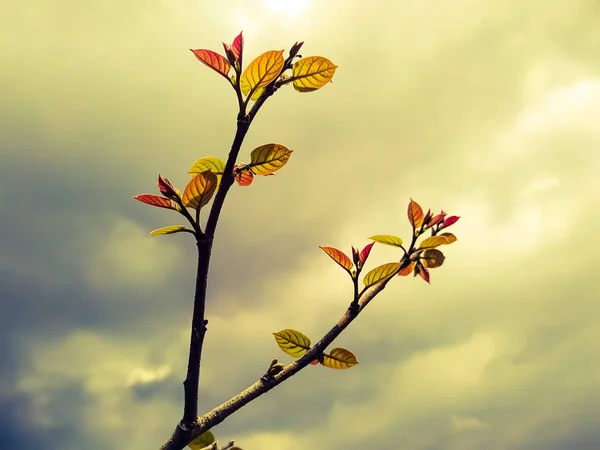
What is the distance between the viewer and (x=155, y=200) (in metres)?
2.40

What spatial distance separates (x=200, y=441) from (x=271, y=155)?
179cm

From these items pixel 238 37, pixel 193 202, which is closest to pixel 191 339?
pixel 193 202

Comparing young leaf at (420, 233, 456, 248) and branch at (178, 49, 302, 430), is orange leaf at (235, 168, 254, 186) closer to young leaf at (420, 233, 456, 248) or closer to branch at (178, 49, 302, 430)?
branch at (178, 49, 302, 430)

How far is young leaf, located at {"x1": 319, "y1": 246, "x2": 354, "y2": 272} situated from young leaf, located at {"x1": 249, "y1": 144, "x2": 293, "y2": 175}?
749 millimetres

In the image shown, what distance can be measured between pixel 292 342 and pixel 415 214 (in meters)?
1.24

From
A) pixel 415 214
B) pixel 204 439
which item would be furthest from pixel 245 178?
pixel 204 439

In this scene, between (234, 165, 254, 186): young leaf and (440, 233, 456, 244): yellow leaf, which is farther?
(440, 233, 456, 244): yellow leaf

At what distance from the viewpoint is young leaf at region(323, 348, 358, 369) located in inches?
114

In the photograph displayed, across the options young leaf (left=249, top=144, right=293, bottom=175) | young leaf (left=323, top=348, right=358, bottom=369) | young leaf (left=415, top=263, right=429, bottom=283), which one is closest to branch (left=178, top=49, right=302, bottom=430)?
young leaf (left=249, top=144, right=293, bottom=175)

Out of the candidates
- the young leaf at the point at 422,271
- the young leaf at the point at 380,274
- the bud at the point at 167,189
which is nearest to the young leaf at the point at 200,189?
the bud at the point at 167,189

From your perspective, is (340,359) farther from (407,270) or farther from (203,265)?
(203,265)

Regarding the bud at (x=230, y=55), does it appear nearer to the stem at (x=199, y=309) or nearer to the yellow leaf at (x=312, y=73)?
the yellow leaf at (x=312, y=73)

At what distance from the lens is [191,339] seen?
2275 mm

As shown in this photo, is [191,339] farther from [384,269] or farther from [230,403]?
[384,269]
